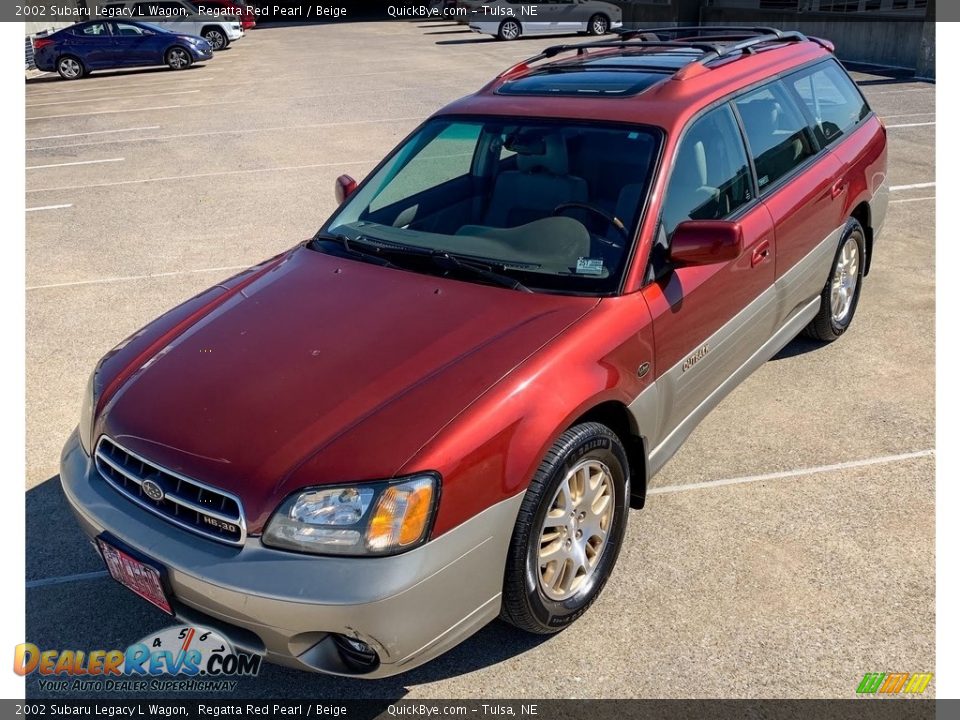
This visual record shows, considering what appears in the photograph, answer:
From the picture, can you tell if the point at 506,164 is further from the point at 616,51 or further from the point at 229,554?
the point at 229,554

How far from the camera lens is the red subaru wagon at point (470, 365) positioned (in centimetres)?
269

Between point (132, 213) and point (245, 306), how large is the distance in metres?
6.65

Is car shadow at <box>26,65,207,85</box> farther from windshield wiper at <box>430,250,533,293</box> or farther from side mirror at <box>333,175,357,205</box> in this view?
windshield wiper at <box>430,250,533,293</box>

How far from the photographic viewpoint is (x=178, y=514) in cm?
288

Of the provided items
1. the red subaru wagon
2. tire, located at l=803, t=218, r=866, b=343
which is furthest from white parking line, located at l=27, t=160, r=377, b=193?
tire, located at l=803, t=218, r=866, b=343

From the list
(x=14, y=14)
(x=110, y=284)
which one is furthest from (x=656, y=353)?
(x=14, y=14)

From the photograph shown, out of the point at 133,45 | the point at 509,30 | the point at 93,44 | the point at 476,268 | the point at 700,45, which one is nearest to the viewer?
the point at 476,268

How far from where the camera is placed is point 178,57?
2395cm

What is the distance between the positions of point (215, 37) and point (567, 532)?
28924mm

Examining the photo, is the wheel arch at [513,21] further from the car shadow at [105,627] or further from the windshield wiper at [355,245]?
the car shadow at [105,627]

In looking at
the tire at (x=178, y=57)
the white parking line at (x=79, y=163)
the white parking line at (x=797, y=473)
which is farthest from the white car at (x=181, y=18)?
the white parking line at (x=797, y=473)

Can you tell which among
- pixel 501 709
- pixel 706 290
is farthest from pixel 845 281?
pixel 501 709

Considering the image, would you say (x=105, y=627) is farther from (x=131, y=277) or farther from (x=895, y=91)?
(x=895, y=91)

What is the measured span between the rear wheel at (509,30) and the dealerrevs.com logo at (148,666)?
1050 inches
